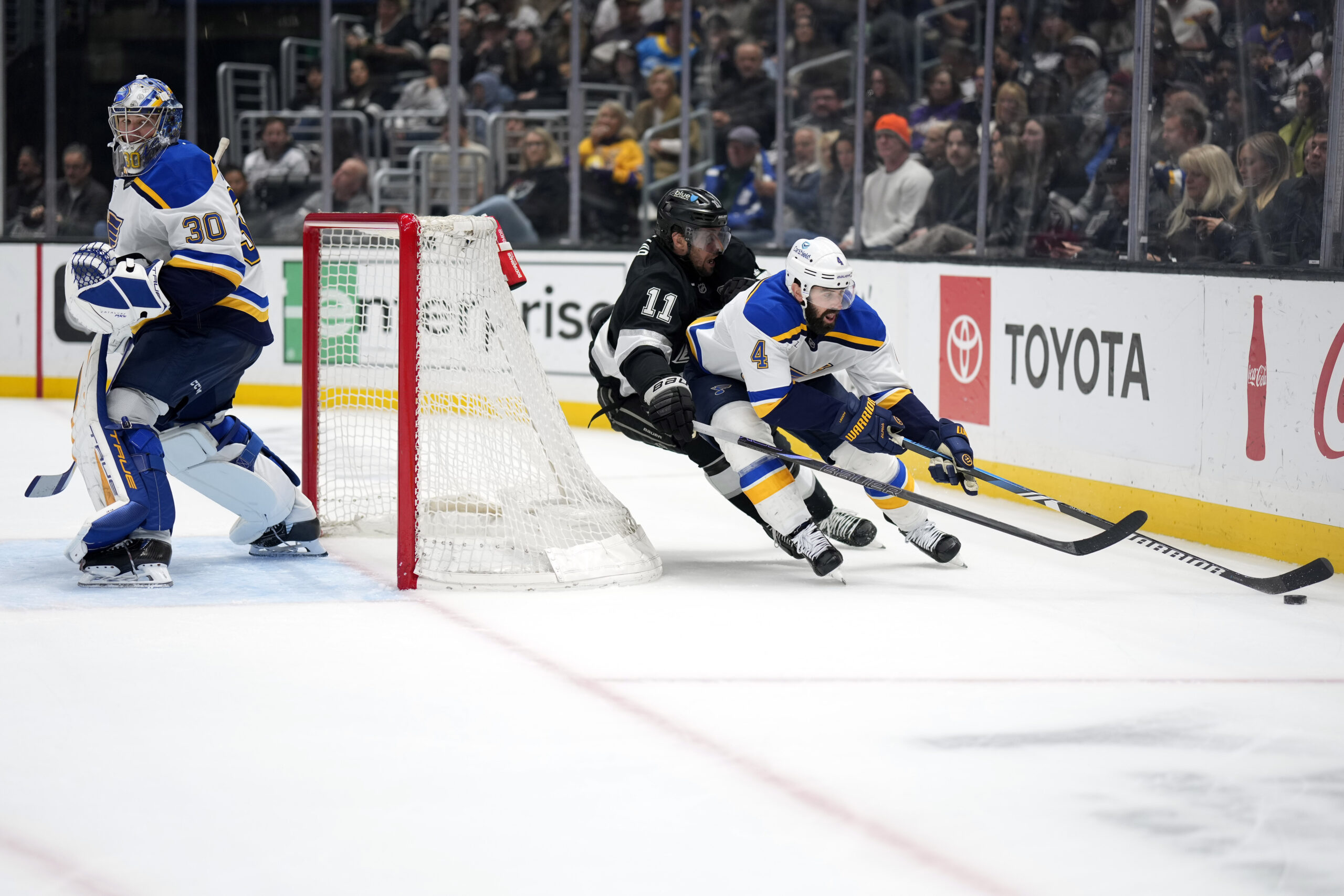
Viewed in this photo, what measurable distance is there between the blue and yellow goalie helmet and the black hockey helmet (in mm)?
1270

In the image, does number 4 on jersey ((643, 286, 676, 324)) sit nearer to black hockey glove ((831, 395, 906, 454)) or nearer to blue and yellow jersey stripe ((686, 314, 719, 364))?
blue and yellow jersey stripe ((686, 314, 719, 364))

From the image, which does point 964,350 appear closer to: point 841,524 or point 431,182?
point 841,524

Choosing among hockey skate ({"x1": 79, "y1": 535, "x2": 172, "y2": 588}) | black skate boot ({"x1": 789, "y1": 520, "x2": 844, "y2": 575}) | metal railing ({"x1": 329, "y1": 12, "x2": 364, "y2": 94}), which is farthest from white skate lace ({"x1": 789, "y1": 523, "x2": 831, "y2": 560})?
metal railing ({"x1": 329, "y1": 12, "x2": 364, "y2": 94})

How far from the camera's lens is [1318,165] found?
4363 mm

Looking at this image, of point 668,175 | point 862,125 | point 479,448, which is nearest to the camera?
point 479,448

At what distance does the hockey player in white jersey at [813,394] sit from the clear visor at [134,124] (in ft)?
4.75

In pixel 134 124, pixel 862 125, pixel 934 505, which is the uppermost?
pixel 862 125

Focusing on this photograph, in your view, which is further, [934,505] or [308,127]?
[308,127]

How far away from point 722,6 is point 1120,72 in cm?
272

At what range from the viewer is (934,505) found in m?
3.79

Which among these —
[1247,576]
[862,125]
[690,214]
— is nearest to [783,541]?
[690,214]

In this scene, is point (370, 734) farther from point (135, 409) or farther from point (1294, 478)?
point (1294, 478)

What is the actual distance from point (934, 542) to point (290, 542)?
175cm

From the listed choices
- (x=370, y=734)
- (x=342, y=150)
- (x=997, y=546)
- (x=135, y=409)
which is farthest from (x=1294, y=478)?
(x=342, y=150)
